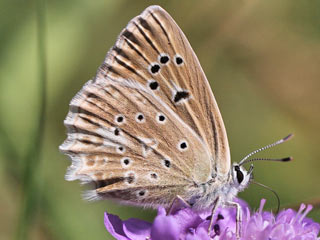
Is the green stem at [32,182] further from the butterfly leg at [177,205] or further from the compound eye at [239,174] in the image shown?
the compound eye at [239,174]

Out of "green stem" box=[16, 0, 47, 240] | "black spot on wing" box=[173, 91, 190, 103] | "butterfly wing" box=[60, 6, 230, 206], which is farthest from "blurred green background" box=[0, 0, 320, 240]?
"black spot on wing" box=[173, 91, 190, 103]

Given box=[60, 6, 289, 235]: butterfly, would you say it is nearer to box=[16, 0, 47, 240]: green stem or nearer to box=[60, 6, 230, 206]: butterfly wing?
box=[60, 6, 230, 206]: butterfly wing

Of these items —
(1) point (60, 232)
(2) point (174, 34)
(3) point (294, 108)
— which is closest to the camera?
(2) point (174, 34)

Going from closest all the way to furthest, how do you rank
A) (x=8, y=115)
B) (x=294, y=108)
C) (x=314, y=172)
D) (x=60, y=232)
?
(x=60, y=232) → (x=8, y=115) → (x=314, y=172) → (x=294, y=108)

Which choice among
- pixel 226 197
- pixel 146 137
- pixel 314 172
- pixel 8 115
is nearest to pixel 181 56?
pixel 146 137

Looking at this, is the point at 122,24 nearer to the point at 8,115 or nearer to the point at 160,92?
the point at 8,115
